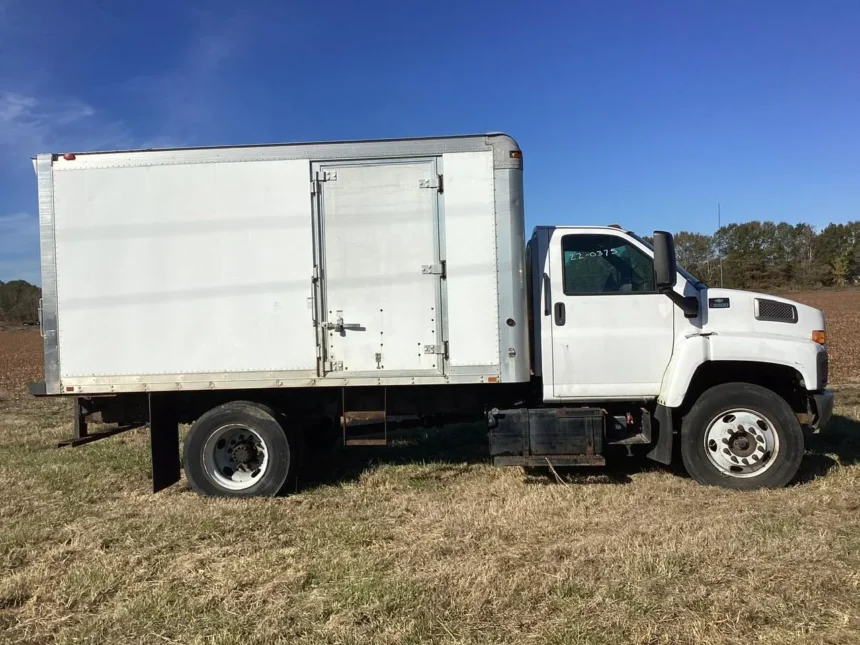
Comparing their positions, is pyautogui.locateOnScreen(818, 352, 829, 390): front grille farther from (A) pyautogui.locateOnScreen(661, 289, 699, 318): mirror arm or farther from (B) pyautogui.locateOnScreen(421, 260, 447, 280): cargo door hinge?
(B) pyautogui.locateOnScreen(421, 260, 447, 280): cargo door hinge

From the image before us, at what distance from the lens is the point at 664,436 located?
5520 mm

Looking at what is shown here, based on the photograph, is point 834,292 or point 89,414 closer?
point 89,414

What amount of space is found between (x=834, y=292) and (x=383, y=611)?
5740 centimetres

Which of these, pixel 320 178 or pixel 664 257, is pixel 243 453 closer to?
pixel 320 178

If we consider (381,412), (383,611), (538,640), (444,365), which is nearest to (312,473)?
(381,412)

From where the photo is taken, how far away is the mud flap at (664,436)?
5484 mm

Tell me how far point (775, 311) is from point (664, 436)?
57.8 inches

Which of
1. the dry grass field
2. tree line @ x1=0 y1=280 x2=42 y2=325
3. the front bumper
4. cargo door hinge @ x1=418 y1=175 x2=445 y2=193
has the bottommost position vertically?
the dry grass field

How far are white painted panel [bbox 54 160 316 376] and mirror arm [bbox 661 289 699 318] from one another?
126 inches

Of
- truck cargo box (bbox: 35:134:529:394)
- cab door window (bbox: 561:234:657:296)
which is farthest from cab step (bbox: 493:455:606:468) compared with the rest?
cab door window (bbox: 561:234:657:296)

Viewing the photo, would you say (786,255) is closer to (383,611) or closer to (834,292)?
(834,292)

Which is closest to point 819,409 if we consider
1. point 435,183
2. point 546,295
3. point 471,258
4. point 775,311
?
point 775,311

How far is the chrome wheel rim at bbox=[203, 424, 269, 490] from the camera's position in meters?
5.66

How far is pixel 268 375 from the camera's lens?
17.9 ft
